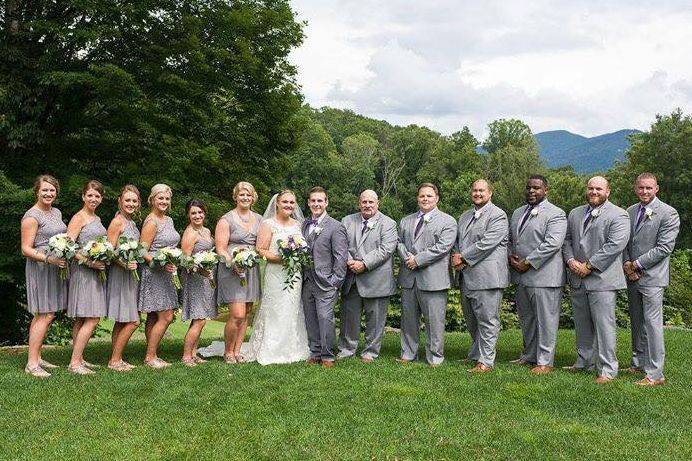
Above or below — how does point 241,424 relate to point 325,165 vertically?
below

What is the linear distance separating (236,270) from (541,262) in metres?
3.99

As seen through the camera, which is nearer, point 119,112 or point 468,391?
point 468,391

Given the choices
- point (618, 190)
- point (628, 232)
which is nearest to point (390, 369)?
point (628, 232)

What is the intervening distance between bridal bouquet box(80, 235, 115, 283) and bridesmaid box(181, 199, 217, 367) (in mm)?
1034

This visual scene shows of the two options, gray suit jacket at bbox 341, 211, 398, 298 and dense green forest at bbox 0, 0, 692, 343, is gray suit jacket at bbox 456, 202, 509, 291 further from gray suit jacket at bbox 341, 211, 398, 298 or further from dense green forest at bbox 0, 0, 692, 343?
dense green forest at bbox 0, 0, 692, 343

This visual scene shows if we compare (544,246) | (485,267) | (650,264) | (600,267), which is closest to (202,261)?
(485,267)

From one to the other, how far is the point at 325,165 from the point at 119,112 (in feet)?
179

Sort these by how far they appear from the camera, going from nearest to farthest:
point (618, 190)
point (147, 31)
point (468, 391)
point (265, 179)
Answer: point (468, 391), point (147, 31), point (265, 179), point (618, 190)

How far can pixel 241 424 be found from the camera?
21.8ft

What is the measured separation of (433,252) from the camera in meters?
9.19

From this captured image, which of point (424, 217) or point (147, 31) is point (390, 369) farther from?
point (147, 31)

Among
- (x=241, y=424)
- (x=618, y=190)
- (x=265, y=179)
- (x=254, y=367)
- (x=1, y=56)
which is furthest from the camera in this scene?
(x=618, y=190)

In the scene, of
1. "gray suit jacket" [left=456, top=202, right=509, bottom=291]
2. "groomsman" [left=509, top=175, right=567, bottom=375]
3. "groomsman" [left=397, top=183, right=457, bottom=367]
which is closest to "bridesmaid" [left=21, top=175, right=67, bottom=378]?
"groomsman" [left=397, top=183, right=457, bottom=367]

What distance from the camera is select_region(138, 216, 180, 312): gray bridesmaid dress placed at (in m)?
8.91
